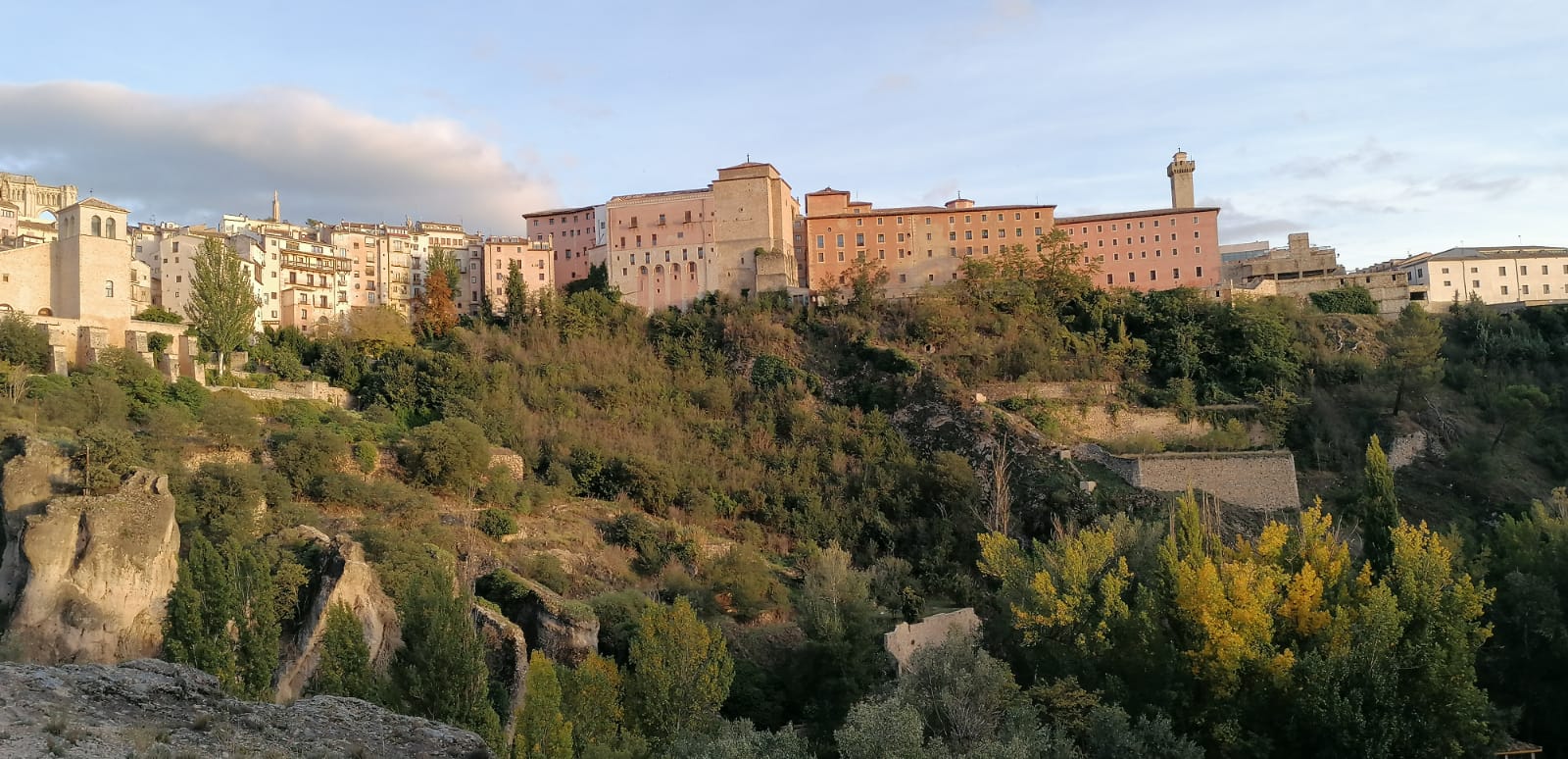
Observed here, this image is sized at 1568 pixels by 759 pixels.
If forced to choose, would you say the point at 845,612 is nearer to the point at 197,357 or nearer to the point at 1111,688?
the point at 1111,688

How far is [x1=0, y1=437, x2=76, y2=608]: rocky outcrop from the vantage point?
25109 mm

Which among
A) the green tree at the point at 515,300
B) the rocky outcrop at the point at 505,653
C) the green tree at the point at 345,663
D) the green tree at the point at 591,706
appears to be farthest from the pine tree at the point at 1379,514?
Result: the green tree at the point at 515,300

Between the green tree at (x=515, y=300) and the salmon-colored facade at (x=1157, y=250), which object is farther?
the salmon-colored facade at (x=1157, y=250)

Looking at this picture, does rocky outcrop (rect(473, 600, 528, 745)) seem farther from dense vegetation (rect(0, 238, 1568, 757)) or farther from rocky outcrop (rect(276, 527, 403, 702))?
rocky outcrop (rect(276, 527, 403, 702))

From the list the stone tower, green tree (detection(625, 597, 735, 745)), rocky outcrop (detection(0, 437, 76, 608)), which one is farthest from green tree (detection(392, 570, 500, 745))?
the stone tower

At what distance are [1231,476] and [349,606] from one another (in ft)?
84.4

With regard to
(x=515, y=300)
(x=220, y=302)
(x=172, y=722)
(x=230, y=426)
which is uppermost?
(x=515, y=300)

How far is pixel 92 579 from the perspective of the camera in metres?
24.4

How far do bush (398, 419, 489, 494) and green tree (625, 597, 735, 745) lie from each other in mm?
13089

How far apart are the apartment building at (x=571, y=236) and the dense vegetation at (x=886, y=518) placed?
7222 mm

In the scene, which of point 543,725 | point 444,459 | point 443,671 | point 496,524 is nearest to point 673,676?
point 443,671

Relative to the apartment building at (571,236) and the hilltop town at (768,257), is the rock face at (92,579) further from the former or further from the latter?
the apartment building at (571,236)

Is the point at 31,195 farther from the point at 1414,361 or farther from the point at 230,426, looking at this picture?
the point at 1414,361

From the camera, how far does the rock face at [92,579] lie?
23.8 m
